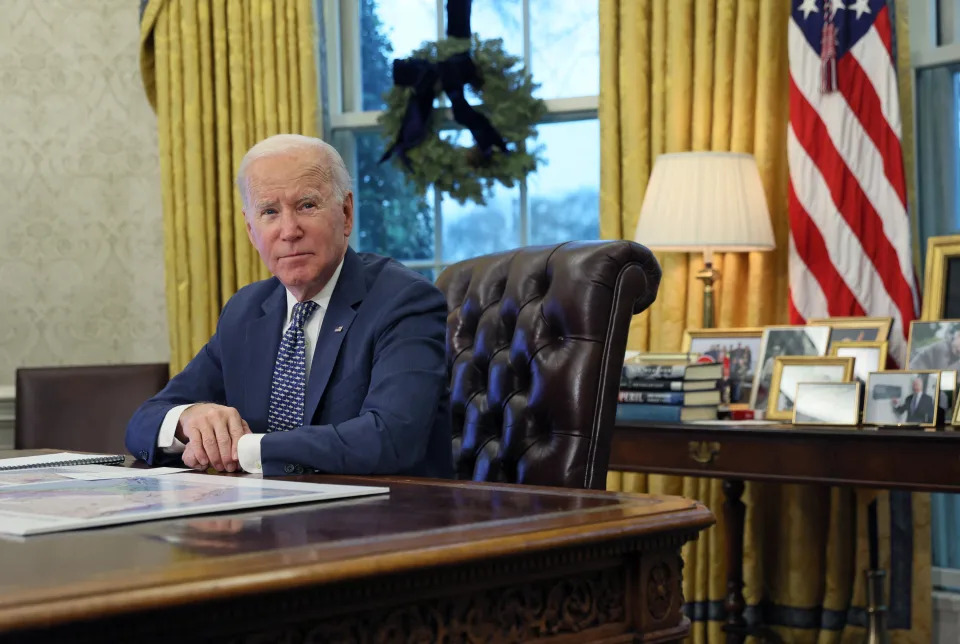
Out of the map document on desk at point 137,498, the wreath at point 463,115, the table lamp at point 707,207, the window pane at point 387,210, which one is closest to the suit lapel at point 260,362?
the map document on desk at point 137,498

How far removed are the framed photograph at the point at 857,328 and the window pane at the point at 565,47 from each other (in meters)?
1.41

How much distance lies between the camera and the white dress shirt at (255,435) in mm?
1712

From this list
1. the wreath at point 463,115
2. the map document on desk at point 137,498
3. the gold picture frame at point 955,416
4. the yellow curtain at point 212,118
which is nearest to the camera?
the map document on desk at point 137,498

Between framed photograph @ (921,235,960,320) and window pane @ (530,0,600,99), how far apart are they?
1.53 m

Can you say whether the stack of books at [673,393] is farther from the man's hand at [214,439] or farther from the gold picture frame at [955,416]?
the man's hand at [214,439]

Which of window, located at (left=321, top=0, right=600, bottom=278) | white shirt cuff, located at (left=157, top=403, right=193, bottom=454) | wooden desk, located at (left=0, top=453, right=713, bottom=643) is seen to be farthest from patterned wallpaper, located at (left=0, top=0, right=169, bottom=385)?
wooden desk, located at (left=0, top=453, right=713, bottom=643)

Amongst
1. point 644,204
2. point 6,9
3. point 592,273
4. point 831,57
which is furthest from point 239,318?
point 6,9

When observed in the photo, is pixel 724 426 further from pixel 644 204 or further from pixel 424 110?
pixel 424 110

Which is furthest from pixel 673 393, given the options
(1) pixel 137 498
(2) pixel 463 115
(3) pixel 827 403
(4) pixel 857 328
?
(1) pixel 137 498

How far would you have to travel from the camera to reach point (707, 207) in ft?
10.9

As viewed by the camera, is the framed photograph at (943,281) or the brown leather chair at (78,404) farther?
the brown leather chair at (78,404)

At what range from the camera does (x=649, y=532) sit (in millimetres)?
1121

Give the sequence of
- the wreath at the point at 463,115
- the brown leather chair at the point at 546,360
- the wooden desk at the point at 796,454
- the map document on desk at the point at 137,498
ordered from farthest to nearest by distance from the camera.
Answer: the wreath at the point at 463,115, the wooden desk at the point at 796,454, the brown leather chair at the point at 546,360, the map document on desk at the point at 137,498

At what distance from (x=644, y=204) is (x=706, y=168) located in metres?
0.21
